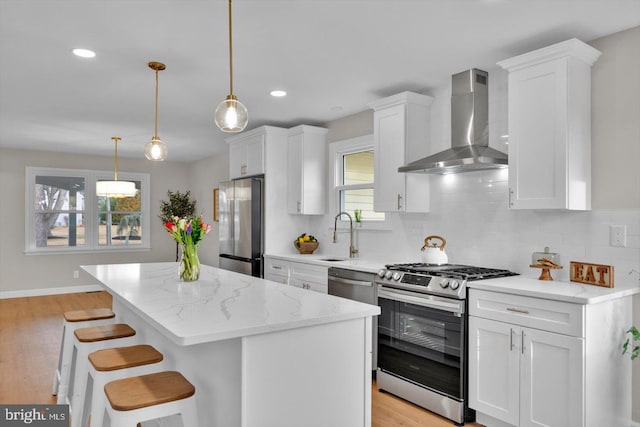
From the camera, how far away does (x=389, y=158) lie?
12.9 ft

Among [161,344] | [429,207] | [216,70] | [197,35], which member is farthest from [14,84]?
[429,207]

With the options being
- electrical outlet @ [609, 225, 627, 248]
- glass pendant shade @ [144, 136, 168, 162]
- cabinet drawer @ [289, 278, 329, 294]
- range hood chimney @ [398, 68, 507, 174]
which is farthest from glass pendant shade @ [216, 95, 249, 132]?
electrical outlet @ [609, 225, 627, 248]

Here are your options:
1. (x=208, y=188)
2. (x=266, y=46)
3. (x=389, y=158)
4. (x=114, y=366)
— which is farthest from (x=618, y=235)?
(x=208, y=188)

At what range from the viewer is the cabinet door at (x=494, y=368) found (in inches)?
104

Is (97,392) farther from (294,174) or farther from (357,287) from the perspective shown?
(294,174)

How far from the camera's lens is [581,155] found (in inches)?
110

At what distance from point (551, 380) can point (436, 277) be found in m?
0.88

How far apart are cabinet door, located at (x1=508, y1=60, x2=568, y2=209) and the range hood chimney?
30 centimetres

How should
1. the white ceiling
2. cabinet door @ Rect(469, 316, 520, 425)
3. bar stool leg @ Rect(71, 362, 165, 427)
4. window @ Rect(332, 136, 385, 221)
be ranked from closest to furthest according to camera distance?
bar stool leg @ Rect(71, 362, 165, 427) → the white ceiling → cabinet door @ Rect(469, 316, 520, 425) → window @ Rect(332, 136, 385, 221)

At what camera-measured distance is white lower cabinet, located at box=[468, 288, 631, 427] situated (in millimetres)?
2383

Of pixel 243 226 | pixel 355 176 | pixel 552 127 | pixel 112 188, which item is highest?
pixel 552 127

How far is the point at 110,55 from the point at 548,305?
323 centimetres

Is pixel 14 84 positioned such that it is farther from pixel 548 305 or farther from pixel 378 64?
pixel 548 305

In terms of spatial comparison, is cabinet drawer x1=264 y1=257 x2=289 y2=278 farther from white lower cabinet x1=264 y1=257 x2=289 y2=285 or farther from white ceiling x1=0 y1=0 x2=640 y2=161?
white ceiling x1=0 y1=0 x2=640 y2=161
